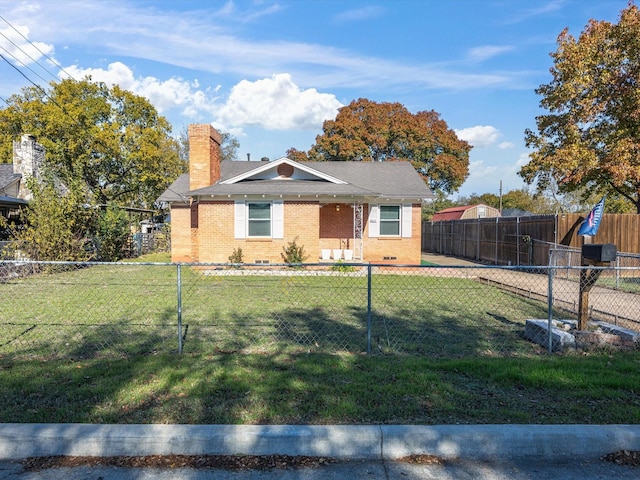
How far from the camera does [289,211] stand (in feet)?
54.6

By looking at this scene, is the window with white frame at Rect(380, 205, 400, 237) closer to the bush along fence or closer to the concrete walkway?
the bush along fence

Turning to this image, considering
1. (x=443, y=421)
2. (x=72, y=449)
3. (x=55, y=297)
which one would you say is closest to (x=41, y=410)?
(x=72, y=449)

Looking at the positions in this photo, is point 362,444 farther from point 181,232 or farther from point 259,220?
point 181,232

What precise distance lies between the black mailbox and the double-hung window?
460 inches

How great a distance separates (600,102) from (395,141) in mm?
23255

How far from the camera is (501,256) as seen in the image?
21078 mm

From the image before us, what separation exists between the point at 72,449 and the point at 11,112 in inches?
1408

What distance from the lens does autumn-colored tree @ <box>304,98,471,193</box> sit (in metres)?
39.7

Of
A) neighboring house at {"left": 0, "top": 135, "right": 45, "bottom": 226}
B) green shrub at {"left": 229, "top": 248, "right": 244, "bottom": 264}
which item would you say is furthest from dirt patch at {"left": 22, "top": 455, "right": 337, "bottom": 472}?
neighboring house at {"left": 0, "top": 135, "right": 45, "bottom": 226}

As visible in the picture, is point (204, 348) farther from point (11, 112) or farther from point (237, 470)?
point (11, 112)

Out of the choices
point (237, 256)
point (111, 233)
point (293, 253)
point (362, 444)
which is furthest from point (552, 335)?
→ point (111, 233)

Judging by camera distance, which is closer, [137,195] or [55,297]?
[55,297]

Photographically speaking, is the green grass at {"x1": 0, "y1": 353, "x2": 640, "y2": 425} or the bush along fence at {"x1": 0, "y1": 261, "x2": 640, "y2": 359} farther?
the bush along fence at {"x1": 0, "y1": 261, "x2": 640, "y2": 359}

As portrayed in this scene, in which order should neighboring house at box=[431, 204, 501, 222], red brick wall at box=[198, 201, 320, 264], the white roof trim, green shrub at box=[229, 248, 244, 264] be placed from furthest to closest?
1. neighboring house at box=[431, 204, 501, 222]
2. the white roof trim
3. red brick wall at box=[198, 201, 320, 264]
4. green shrub at box=[229, 248, 244, 264]
